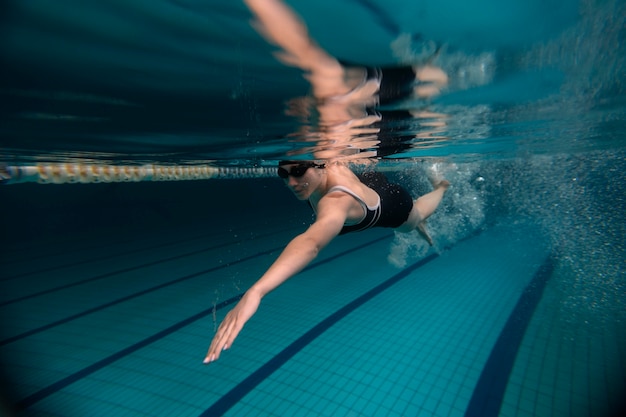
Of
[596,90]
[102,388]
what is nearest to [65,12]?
[102,388]

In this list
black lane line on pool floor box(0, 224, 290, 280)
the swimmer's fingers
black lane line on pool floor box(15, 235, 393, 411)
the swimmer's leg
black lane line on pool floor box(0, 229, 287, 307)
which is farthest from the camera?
black lane line on pool floor box(0, 224, 290, 280)

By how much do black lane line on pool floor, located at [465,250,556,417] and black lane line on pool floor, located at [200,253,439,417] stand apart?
1.98m

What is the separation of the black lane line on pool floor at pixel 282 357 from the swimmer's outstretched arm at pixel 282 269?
191cm

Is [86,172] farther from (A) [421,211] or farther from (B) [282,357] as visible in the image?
(A) [421,211]

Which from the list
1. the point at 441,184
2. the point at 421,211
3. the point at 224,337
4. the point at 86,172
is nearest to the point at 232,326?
the point at 224,337

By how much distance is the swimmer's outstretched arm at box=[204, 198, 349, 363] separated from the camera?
1.55m

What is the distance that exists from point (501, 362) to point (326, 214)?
302 centimetres

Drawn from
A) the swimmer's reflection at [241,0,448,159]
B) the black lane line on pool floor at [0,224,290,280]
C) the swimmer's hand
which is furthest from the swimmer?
the black lane line on pool floor at [0,224,290,280]

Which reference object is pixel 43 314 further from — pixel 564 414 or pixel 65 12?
pixel 564 414

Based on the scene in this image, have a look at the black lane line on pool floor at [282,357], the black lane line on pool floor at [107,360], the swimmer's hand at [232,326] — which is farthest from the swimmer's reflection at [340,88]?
the black lane line on pool floor at [107,360]

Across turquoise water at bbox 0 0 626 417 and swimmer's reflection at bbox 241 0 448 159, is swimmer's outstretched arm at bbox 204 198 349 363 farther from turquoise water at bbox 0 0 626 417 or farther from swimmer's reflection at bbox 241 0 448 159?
turquoise water at bbox 0 0 626 417

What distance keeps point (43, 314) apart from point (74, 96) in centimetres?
438

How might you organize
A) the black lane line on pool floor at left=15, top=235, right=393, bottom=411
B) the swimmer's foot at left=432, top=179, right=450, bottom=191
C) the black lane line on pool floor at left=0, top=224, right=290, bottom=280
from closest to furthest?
1. the black lane line on pool floor at left=15, top=235, right=393, bottom=411
2. the swimmer's foot at left=432, top=179, right=450, bottom=191
3. the black lane line on pool floor at left=0, top=224, right=290, bottom=280

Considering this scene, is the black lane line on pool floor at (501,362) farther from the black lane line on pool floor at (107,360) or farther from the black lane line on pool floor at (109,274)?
the black lane line on pool floor at (109,274)
